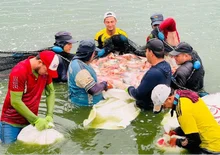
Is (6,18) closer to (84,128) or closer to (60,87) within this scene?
(60,87)

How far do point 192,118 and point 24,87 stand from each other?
225cm

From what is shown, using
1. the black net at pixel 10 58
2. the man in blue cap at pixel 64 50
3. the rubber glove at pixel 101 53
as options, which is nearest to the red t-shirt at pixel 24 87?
the man in blue cap at pixel 64 50

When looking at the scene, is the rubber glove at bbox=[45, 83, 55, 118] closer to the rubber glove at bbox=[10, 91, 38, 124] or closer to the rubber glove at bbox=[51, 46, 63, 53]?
the rubber glove at bbox=[10, 91, 38, 124]

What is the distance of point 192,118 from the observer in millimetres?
4539

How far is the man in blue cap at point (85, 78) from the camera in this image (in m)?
6.05

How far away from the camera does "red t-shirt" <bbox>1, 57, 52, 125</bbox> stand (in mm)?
4852

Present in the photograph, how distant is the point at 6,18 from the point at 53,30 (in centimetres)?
217

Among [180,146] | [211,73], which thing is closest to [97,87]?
[180,146]

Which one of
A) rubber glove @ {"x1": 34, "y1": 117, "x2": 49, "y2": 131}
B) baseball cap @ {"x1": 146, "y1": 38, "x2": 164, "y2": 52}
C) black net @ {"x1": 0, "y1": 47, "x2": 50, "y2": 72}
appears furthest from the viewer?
black net @ {"x1": 0, "y1": 47, "x2": 50, "y2": 72}

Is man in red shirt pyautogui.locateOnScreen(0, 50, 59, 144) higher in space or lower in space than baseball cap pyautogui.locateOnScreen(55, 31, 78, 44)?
lower

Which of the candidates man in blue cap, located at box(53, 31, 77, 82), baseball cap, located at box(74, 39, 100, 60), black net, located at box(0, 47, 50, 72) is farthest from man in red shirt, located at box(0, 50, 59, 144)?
black net, located at box(0, 47, 50, 72)

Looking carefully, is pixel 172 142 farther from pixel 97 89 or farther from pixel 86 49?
pixel 86 49

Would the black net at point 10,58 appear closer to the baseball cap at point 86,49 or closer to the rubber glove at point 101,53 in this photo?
the rubber glove at point 101,53

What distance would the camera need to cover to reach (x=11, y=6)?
14.2m
